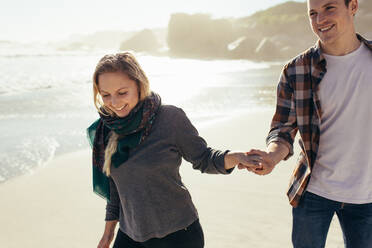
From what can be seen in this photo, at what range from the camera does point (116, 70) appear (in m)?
1.95

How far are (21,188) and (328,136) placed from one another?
14.5 ft

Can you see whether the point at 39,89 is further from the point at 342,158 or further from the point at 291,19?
the point at 291,19

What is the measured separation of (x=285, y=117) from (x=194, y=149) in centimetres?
59

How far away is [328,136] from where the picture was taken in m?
2.06

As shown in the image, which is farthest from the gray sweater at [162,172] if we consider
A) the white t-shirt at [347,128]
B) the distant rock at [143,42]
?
the distant rock at [143,42]

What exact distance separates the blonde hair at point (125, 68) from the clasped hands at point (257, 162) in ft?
2.09

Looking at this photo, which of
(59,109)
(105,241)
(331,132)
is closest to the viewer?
(331,132)

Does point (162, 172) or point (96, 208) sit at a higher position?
point (162, 172)

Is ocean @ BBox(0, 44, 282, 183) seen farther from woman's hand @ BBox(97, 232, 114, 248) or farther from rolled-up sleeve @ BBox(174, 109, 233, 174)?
woman's hand @ BBox(97, 232, 114, 248)

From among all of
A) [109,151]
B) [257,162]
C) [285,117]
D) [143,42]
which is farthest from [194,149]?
[143,42]

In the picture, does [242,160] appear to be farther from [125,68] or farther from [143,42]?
[143,42]

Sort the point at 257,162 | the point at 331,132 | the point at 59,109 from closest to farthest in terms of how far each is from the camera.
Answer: the point at 257,162 → the point at 331,132 → the point at 59,109

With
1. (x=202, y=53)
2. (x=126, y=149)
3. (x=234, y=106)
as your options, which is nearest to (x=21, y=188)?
(x=126, y=149)

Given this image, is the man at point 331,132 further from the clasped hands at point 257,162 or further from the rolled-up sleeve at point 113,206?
the rolled-up sleeve at point 113,206
